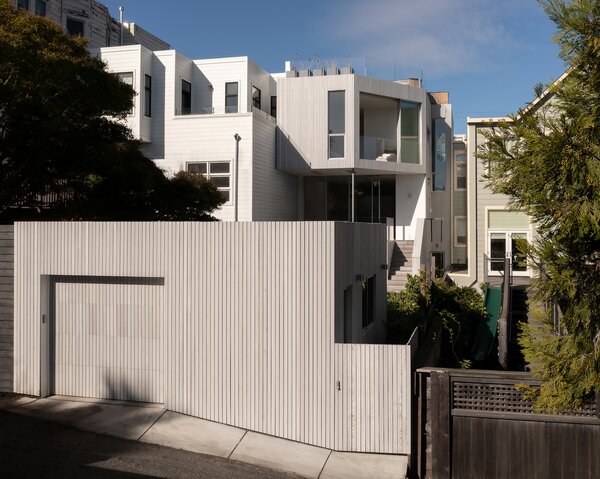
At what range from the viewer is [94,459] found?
26.7 ft

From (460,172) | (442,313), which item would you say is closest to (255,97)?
(460,172)

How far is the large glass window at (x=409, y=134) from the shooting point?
23984mm

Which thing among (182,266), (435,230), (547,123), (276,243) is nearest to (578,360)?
(547,123)

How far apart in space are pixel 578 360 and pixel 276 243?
4611 mm

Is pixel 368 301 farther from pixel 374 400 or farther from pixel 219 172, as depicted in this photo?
pixel 219 172

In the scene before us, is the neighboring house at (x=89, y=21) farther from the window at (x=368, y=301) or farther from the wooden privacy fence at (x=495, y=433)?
the wooden privacy fence at (x=495, y=433)

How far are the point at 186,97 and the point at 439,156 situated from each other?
11598 mm

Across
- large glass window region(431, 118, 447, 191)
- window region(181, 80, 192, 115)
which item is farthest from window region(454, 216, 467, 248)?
window region(181, 80, 192, 115)

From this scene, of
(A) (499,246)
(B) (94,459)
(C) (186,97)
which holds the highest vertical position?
(C) (186,97)

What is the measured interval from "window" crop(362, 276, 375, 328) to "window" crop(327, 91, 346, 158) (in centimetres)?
1032

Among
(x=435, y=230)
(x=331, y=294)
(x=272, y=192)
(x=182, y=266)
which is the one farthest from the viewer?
(x=435, y=230)

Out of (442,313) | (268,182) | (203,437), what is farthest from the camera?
(268,182)

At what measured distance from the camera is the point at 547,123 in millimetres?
6641

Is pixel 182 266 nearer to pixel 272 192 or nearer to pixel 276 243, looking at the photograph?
pixel 276 243
